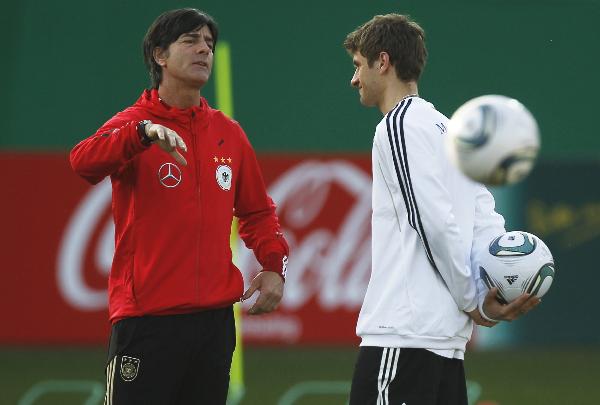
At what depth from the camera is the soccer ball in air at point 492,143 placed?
14.1ft

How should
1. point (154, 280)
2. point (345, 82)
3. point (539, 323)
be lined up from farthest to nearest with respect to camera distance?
1. point (345, 82)
2. point (539, 323)
3. point (154, 280)

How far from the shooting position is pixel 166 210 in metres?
4.80

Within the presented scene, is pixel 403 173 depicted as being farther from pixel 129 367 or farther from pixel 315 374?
pixel 315 374

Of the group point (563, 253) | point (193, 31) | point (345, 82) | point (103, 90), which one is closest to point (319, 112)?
point (345, 82)

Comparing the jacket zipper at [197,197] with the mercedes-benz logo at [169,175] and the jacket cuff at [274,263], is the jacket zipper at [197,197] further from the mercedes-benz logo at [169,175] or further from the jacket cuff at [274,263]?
the jacket cuff at [274,263]

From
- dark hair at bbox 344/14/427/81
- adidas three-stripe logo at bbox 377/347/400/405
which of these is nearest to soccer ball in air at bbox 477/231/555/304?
adidas three-stripe logo at bbox 377/347/400/405

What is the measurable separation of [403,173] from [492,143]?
0.34m

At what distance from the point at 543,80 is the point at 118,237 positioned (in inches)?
430

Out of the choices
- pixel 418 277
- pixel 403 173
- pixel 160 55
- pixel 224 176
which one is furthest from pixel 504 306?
pixel 160 55

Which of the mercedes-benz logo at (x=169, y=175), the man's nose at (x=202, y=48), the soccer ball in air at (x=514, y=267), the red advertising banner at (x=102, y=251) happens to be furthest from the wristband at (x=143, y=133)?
the red advertising banner at (x=102, y=251)

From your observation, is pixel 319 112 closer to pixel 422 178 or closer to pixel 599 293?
pixel 599 293

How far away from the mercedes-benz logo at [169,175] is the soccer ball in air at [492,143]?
113cm

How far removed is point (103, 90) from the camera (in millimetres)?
14742

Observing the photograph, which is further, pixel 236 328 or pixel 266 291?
pixel 236 328
